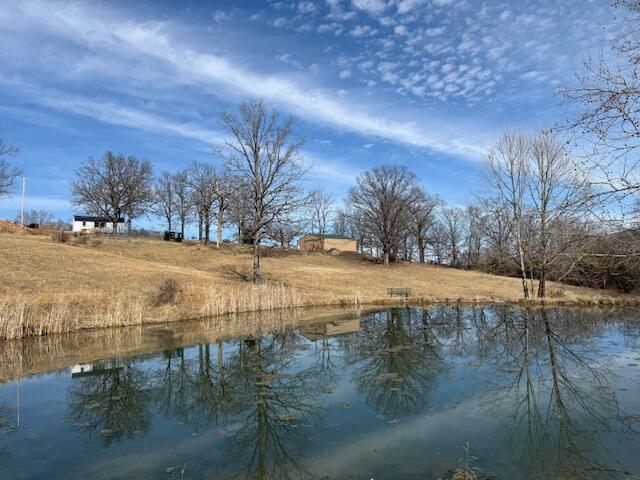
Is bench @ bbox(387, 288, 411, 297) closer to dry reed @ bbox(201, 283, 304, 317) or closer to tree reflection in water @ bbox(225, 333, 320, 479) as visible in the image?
dry reed @ bbox(201, 283, 304, 317)

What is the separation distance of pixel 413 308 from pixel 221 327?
13432 millimetres

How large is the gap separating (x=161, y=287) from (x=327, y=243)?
47.9 meters

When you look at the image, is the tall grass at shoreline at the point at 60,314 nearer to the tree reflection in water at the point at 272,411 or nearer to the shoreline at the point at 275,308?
the shoreline at the point at 275,308

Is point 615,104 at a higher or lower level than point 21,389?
higher

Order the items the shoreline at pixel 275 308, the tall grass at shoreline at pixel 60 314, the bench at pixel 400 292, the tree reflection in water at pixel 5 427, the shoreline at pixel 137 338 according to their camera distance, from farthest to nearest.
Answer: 1. the bench at pixel 400 292
2. the shoreline at pixel 275 308
3. the tall grass at shoreline at pixel 60 314
4. the shoreline at pixel 137 338
5. the tree reflection in water at pixel 5 427

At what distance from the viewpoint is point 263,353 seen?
1544 cm

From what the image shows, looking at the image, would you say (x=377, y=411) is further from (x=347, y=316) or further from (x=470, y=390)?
(x=347, y=316)

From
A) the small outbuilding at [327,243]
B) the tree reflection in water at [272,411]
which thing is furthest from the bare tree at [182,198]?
the tree reflection in water at [272,411]

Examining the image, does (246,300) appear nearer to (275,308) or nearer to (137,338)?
(275,308)

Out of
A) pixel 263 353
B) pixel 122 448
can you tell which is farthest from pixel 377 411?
pixel 263 353

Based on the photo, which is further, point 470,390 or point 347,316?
point 347,316

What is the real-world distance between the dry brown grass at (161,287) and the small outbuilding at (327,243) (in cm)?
2327

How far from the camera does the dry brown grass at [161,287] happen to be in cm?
1947

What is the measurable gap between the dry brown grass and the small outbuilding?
916 inches
